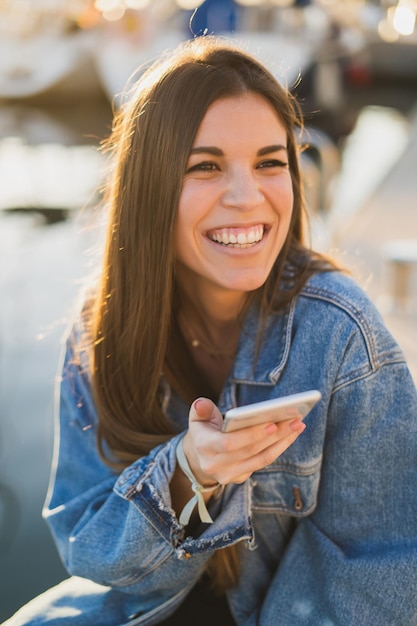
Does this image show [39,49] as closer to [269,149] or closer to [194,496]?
[269,149]

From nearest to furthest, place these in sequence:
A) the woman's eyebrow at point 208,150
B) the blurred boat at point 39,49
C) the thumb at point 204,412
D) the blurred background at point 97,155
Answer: the thumb at point 204,412, the woman's eyebrow at point 208,150, the blurred background at point 97,155, the blurred boat at point 39,49

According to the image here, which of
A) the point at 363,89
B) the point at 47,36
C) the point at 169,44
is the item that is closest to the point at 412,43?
the point at 363,89

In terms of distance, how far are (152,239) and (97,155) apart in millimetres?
9086

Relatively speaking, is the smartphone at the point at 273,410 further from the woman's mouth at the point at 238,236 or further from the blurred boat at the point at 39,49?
the blurred boat at the point at 39,49

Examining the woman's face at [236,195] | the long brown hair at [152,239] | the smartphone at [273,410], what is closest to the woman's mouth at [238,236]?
the woman's face at [236,195]

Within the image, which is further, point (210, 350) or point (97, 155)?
point (97, 155)

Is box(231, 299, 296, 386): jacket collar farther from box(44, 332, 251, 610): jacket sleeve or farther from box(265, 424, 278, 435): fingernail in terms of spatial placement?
box(265, 424, 278, 435): fingernail

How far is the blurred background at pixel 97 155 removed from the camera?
11.5ft

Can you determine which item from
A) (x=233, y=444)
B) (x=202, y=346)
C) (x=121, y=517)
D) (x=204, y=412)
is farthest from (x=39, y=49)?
(x=233, y=444)

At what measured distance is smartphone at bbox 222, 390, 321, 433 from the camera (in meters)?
1.34

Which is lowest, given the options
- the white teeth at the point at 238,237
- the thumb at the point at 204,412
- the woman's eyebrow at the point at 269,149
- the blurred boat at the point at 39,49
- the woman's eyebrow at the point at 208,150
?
the thumb at the point at 204,412

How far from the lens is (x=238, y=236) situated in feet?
6.22

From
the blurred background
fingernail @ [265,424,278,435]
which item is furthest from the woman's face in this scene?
fingernail @ [265,424,278,435]

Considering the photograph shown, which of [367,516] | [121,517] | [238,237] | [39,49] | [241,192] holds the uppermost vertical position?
[39,49]
